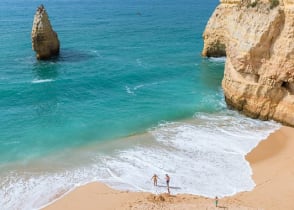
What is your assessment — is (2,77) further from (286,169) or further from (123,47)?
(286,169)

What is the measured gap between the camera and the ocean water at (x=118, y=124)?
24.2 meters

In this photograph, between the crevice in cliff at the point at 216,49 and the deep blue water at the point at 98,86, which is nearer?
the deep blue water at the point at 98,86

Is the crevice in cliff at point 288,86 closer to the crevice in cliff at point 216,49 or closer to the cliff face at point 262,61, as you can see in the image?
the cliff face at point 262,61

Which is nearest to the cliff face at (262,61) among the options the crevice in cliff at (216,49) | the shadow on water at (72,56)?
the crevice in cliff at (216,49)

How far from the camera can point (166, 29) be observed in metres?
72.4

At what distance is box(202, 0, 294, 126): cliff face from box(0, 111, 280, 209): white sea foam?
175cm

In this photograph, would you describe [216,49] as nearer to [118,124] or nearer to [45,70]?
[45,70]

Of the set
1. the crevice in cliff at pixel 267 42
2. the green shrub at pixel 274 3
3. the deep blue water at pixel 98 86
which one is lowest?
the deep blue water at pixel 98 86

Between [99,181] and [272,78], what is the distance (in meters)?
15.5

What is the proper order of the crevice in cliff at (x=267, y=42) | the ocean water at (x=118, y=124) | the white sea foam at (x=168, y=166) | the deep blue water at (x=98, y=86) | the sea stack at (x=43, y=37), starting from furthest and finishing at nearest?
the sea stack at (x=43, y=37)
the deep blue water at (x=98, y=86)
the crevice in cliff at (x=267, y=42)
the ocean water at (x=118, y=124)
the white sea foam at (x=168, y=166)

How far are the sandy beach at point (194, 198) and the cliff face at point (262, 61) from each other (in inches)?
277

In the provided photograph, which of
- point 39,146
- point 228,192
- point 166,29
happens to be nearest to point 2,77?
point 39,146

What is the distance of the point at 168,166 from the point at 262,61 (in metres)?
11.7

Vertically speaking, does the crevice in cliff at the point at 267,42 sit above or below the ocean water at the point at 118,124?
above
